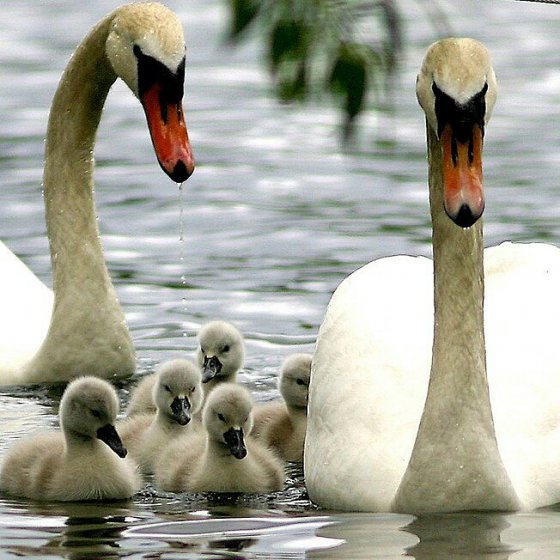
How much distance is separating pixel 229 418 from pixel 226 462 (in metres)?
0.19

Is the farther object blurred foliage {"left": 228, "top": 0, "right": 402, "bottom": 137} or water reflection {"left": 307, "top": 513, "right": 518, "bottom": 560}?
water reflection {"left": 307, "top": 513, "right": 518, "bottom": 560}

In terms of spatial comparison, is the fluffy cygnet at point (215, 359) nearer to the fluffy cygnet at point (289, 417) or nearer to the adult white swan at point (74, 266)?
the fluffy cygnet at point (289, 417)

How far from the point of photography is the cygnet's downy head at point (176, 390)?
8047 mm

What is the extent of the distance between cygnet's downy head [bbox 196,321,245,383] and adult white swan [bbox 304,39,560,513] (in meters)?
1.01

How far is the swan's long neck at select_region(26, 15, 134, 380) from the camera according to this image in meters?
9.59

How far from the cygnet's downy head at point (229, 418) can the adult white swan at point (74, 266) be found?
6.13 ft

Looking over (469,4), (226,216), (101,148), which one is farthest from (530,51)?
(226,216)

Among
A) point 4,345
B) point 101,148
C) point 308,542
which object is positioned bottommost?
point 308,542

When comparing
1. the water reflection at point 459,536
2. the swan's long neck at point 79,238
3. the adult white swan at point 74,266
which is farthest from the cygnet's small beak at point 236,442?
the swan's long neck at point 79,238

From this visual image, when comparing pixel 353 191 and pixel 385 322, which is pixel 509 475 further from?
pixel 353 191

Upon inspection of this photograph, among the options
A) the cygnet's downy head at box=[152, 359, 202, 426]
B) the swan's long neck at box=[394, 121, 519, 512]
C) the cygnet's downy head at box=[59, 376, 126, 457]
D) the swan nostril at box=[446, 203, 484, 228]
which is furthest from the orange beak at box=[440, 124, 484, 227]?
the cygnet's downy head at box=[152, 359, 202, 426]

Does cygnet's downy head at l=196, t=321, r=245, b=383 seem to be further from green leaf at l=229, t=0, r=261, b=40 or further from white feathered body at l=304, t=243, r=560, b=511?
green leaf at l=229, t=0, r=261, b=40

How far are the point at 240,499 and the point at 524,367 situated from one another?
1.24m

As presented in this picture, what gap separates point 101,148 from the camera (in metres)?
14.9
